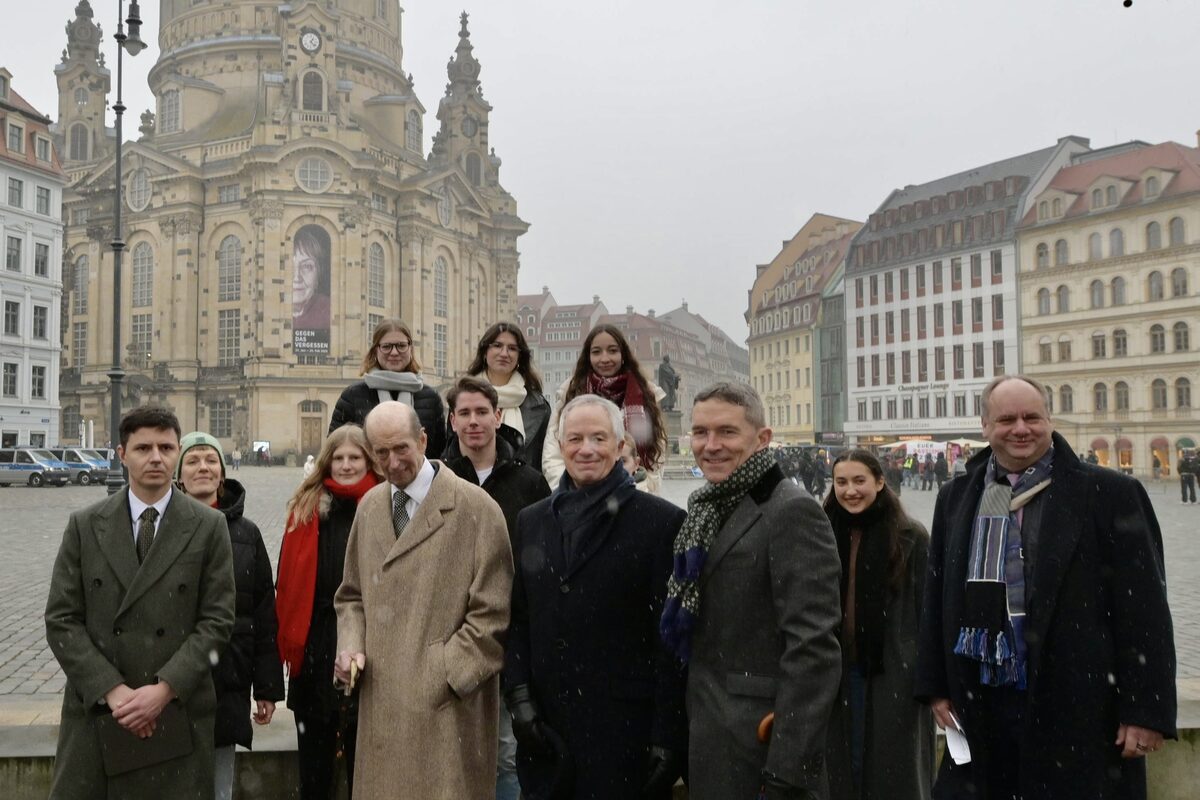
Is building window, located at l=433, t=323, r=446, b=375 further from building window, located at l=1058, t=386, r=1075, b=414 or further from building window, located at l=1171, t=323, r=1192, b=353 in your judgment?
building window, located at l=1171, t=323, r=1192, b=353

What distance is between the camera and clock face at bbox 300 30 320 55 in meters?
64.9

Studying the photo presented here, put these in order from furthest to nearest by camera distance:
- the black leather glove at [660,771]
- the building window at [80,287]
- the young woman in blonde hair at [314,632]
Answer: the building window at [80,287] → the young woman in blonde hair at [314,632] → the black leather glove at [660,771]

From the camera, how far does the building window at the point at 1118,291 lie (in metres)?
51.9

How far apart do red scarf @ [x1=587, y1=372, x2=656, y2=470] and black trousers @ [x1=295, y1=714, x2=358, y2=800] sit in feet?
6.75

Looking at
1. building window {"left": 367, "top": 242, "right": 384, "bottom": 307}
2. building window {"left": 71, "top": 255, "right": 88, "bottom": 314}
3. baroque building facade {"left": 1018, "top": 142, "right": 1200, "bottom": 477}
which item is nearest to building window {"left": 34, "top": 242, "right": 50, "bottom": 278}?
building window {"left": 71, "top": 255, "right": 88, "bottom": 314}

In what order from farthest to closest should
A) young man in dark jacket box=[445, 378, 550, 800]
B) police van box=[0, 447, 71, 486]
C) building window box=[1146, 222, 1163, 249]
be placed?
building window box=[1146, 222, 1163, 249], police van box=[0, 447, 71, 486], young man in dark jacket box=[445, 378, 550, 800]

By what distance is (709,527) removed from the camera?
342cm

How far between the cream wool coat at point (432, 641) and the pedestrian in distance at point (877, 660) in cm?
149

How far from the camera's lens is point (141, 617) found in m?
3.77

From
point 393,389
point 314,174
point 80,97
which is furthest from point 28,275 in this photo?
point 393,389

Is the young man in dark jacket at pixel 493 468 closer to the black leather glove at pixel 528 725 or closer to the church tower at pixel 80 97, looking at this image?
the black leather glove at pixel 528 725

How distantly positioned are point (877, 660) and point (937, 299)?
198 ft

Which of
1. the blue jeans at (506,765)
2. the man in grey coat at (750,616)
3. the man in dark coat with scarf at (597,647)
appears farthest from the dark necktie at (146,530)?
the man in grey coat at (750,616)

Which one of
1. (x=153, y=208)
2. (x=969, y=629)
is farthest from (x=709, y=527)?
(x=153, y=208)
